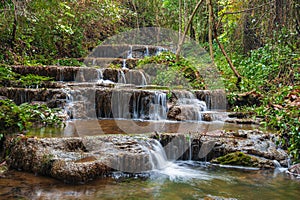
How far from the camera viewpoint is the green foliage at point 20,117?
4918 mm

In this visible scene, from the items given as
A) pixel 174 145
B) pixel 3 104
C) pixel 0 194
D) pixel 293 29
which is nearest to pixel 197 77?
pixel 293 29

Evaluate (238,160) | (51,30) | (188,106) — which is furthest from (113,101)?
(51,30)

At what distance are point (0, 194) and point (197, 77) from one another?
27.4 feet

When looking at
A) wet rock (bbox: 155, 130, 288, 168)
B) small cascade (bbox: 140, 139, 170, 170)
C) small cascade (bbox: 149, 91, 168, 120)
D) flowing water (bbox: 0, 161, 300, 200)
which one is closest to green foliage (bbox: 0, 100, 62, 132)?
flowing water (bbox: 0, 161, 300, 200)

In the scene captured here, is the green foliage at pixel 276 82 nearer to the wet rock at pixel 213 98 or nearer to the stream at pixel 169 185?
the wet rock at pixel 213 98

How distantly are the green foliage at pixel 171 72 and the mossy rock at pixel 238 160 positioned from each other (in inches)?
215

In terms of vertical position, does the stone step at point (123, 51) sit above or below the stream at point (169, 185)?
above

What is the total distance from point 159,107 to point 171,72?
3.21m

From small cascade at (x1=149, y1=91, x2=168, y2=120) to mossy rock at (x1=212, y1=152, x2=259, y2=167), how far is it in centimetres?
289

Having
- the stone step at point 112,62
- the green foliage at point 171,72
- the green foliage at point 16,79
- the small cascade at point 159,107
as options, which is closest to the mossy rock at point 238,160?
the small cascade at point 159,107

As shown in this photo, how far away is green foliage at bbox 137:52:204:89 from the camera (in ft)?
34.9

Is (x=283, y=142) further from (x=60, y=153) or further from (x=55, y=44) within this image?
(x=55, y=44)

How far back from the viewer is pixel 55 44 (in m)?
12.8

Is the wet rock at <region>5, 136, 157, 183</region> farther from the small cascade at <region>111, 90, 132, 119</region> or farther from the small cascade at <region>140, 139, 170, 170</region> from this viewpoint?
the small cascade at <region>111, 90, 132, 119</region>
